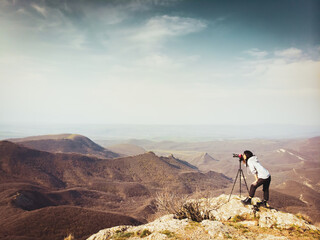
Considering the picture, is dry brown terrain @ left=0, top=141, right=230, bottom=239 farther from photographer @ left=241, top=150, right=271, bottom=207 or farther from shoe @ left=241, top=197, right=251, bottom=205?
photographer @ left=241, top=150, right=271, bottom=207

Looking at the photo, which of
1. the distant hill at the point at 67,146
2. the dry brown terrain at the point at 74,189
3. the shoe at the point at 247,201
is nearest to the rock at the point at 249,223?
the shoe at the point at 247,201

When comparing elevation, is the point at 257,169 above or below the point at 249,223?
above

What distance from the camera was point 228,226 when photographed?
6645 millimetres

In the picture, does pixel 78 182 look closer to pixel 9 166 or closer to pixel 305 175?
pixel 9 166

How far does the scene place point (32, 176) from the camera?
53.4 m

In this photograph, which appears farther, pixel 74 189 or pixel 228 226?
pixel 74 189

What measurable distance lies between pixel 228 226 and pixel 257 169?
7.48 feet

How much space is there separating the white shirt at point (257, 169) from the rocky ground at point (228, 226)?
1.41 m

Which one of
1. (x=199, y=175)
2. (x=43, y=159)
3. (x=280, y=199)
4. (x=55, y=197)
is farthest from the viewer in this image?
(x=199, y=175)

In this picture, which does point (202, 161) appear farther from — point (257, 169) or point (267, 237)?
point (267, 237)

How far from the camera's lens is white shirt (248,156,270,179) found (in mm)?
7086

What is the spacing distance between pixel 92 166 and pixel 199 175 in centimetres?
4010

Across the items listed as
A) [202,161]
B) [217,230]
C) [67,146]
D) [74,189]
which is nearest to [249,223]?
[217,230]

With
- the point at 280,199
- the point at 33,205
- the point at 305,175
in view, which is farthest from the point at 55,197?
the point at 305,175
